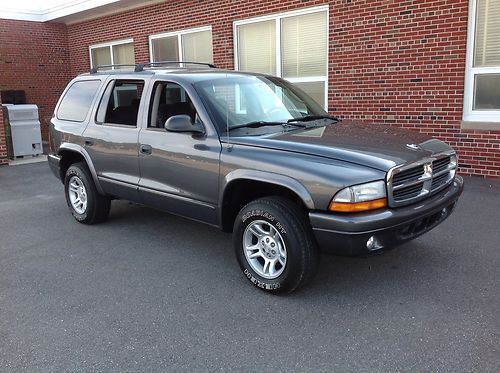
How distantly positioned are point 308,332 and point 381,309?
647 mm

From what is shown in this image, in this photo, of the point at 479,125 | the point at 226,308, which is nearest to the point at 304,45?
the point at 479,125

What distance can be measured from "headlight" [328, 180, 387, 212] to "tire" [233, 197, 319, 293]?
13.7 inches

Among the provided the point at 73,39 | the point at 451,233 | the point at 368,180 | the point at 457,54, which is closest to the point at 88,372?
the point at 368,180

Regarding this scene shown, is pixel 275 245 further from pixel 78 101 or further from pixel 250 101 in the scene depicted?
pixel 78 101

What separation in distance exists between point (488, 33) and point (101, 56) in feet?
37.4

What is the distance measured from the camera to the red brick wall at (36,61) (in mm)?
14734

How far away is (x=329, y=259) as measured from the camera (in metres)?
4.53

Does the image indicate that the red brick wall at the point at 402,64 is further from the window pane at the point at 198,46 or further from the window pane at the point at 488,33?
the window pane at the point at 198,46

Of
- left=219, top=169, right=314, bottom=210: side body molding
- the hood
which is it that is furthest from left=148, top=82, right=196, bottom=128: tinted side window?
left=219, top=169, right=314, bottom=210: side body molding

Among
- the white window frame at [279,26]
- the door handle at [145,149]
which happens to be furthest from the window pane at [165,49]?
the door handle at [145,149]

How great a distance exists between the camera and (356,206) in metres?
3.30

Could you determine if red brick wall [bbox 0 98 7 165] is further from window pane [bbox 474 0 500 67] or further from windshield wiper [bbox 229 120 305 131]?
window pane [bbox 474 0 500 67]

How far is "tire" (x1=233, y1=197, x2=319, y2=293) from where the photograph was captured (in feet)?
11.6

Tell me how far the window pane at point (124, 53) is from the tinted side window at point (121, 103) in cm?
872
